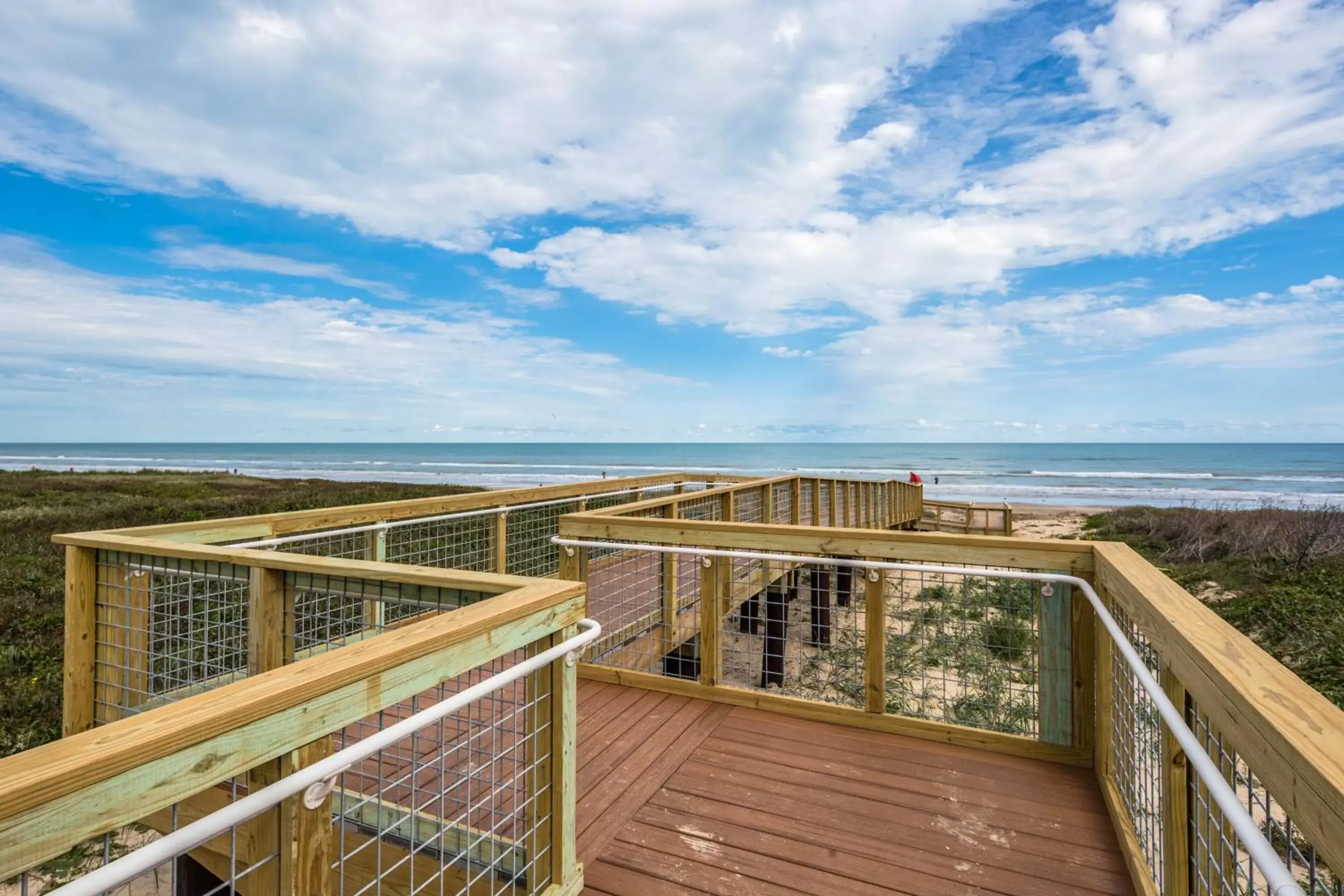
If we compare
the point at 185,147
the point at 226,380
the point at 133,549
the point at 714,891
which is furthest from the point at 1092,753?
the point at 226,380

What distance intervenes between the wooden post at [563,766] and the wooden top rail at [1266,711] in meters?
1.64

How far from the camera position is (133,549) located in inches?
119

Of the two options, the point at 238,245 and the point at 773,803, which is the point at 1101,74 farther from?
the point at 238,245

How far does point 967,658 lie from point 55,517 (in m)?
16.6

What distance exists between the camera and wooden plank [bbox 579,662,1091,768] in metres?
3.18

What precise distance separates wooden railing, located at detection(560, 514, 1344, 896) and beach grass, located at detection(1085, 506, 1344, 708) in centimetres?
281

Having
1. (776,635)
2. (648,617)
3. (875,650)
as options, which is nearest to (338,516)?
(648,617)

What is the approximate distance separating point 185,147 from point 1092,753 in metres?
18.6

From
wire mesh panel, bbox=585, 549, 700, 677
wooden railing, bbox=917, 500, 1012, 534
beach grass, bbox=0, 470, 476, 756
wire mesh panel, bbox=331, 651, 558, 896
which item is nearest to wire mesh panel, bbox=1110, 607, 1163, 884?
wire mesh panel, bbox=331, 651, 558, 896

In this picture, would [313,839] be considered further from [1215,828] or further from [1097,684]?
[1097,684]

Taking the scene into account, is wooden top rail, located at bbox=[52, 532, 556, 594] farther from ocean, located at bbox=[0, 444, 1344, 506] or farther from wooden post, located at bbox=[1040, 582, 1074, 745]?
ocean, located at bbox=[0, 444, 1344, 506]

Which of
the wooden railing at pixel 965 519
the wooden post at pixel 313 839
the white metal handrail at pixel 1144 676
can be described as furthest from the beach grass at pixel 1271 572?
the wooden post at pixel 313 839

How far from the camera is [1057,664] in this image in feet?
10.4

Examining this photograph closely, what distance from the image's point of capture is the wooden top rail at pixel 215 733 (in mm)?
814
